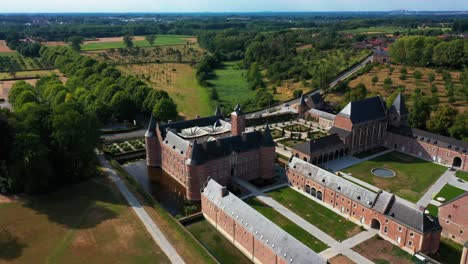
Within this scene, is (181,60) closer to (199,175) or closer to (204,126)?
(204,126)

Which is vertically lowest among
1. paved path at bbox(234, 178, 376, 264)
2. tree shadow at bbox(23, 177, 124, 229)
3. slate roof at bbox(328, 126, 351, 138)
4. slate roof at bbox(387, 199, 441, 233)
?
paved path at bbox(234, 178, 376, 264)

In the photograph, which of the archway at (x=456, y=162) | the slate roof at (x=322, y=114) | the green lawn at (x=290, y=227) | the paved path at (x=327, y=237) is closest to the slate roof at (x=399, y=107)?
the slate roof at (x=322, y=114)

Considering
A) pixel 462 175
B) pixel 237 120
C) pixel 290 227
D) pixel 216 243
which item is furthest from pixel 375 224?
pixel 237 120

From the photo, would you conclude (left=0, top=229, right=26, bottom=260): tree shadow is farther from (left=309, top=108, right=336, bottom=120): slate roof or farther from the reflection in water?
(left=309, top=108, right=336, bottom=120): slate roof

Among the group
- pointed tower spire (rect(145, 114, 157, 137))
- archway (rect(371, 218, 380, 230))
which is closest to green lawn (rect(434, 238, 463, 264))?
archway (rect(371, 218, 380, 230))

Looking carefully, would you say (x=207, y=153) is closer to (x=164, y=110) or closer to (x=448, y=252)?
(x=448, y=252)
